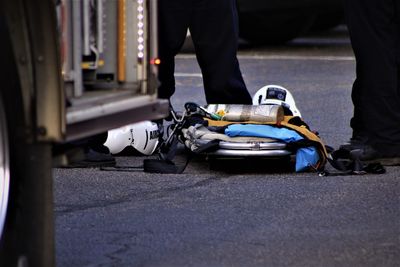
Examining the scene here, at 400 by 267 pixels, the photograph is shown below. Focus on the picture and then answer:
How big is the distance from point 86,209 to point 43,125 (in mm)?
2060

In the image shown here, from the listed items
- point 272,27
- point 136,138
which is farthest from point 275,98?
point 272,27

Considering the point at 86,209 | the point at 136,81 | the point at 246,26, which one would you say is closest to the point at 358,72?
the point at 86,209

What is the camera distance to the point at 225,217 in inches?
220

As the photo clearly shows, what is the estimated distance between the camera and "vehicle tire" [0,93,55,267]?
3.83 meters

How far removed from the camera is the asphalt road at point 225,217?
4895 mm

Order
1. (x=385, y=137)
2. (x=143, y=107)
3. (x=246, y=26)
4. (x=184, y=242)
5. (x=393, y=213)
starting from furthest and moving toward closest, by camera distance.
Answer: (x=246, y=26) < (x=385, y=137) < (x=393, y=213) < (x=184, y=242) < (x=143, y=107)

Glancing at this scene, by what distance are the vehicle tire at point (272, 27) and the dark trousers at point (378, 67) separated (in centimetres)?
645

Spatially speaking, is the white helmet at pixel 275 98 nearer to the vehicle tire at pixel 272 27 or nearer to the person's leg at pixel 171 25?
the person's leg at pixel 171 25

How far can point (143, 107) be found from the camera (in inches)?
167

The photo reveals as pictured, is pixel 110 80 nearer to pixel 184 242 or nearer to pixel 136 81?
pixel 136 81

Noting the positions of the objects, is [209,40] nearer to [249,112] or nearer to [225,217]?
[249,112]

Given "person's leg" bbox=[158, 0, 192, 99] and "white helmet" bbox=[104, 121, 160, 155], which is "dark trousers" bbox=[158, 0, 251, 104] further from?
"white helmet" bbox=[104, 121, 160, 155]

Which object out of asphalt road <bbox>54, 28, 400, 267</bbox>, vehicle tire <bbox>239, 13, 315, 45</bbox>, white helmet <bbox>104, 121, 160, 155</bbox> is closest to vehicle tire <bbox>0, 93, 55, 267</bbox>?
asphalt road <bbox>54, 28, 400, 267</bbox>

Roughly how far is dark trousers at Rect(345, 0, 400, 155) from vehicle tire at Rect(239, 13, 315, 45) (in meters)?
6.45
